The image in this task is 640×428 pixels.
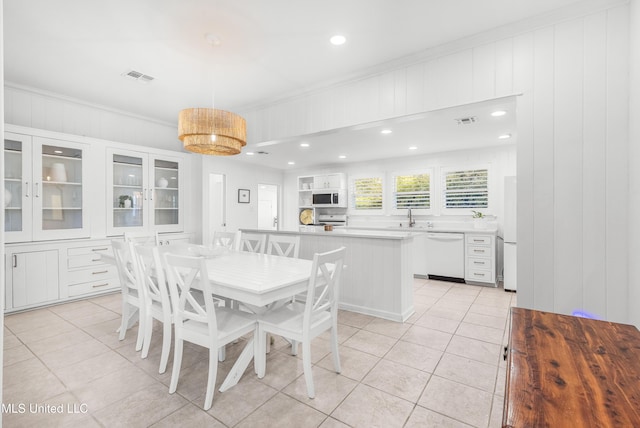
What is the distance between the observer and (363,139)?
16.1 ft

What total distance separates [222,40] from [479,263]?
15.6ft

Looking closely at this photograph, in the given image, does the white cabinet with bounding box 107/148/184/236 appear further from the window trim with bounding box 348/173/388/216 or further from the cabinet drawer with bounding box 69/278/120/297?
the window trim with bounding box 348/173/388/216

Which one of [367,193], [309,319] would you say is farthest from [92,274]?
[367,193]

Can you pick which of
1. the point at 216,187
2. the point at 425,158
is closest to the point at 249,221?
the point at 216,187

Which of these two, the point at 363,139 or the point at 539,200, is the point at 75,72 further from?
the point at 539,200

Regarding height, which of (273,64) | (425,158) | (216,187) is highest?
(273,64)

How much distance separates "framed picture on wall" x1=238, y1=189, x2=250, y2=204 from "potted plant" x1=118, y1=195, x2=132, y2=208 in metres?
2.48

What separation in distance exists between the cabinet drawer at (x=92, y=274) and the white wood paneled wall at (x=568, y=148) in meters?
4.74

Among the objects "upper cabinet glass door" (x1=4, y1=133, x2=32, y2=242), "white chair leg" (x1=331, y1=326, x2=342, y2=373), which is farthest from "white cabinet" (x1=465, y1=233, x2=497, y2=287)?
"upper cabinet glass door" (x1=4, y1=133, x2=32, y2=242)

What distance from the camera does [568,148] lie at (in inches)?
89.5

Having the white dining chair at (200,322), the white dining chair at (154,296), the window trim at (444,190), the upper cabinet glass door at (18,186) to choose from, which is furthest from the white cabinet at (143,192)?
the window trim at (444,190)

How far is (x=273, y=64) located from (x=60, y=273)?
3.61 m

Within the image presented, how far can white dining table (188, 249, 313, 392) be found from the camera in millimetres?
1878

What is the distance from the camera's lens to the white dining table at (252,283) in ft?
6.16
